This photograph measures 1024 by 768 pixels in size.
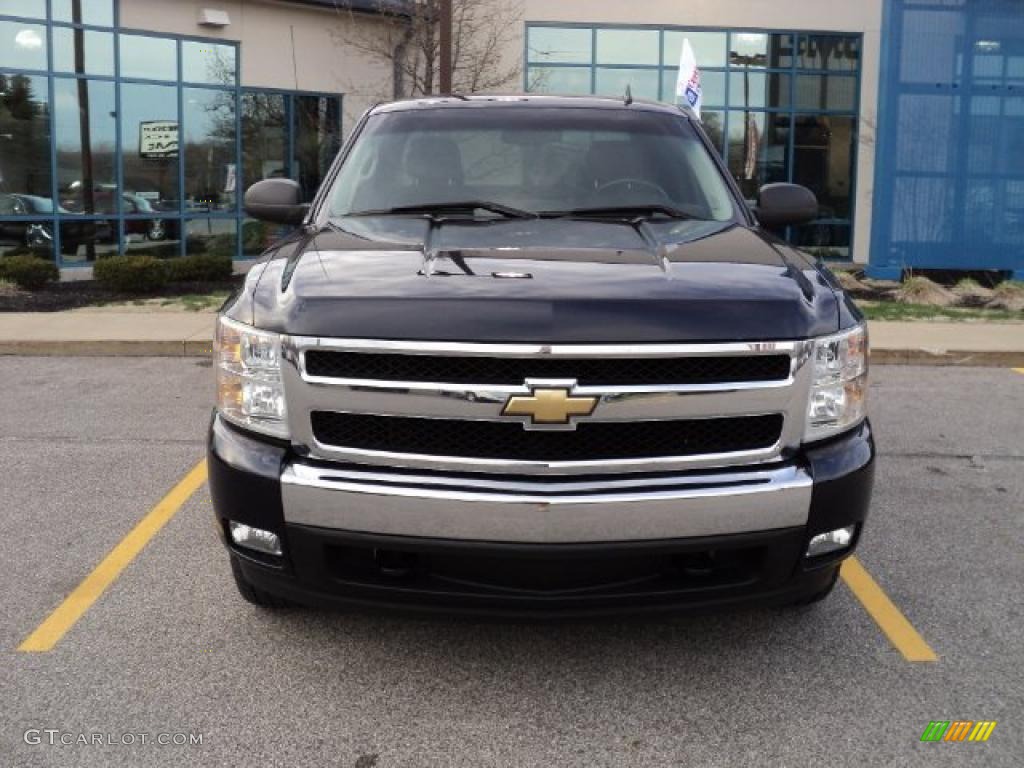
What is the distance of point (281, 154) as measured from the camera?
1898cm

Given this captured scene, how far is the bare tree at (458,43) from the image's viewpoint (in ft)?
60.4

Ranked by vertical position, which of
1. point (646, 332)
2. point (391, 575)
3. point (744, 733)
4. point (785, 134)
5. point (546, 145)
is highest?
point (785, 134)

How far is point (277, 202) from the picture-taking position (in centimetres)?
475

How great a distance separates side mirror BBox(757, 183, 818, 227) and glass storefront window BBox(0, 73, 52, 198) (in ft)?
47.3

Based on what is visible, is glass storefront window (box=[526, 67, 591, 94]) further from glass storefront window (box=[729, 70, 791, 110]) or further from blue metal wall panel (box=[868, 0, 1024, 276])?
blue metal wall panel (box=[868, 0, 1024, 276])

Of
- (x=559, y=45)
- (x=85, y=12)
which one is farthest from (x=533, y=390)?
(x=559, y=45)

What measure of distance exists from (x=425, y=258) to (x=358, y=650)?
1365 mm

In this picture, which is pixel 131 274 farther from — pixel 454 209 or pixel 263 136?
pixel 454 209

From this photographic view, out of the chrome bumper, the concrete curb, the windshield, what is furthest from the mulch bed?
the chrome bumper

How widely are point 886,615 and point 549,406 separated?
1.87 m

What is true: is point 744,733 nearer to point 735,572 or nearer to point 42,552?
point 735,572

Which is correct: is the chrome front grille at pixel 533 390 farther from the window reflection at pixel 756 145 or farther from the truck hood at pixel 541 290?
the window reflection at pixel 756 145

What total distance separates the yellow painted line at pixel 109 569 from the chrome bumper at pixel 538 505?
1357mm

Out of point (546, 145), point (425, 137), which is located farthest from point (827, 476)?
point (425, 137)
